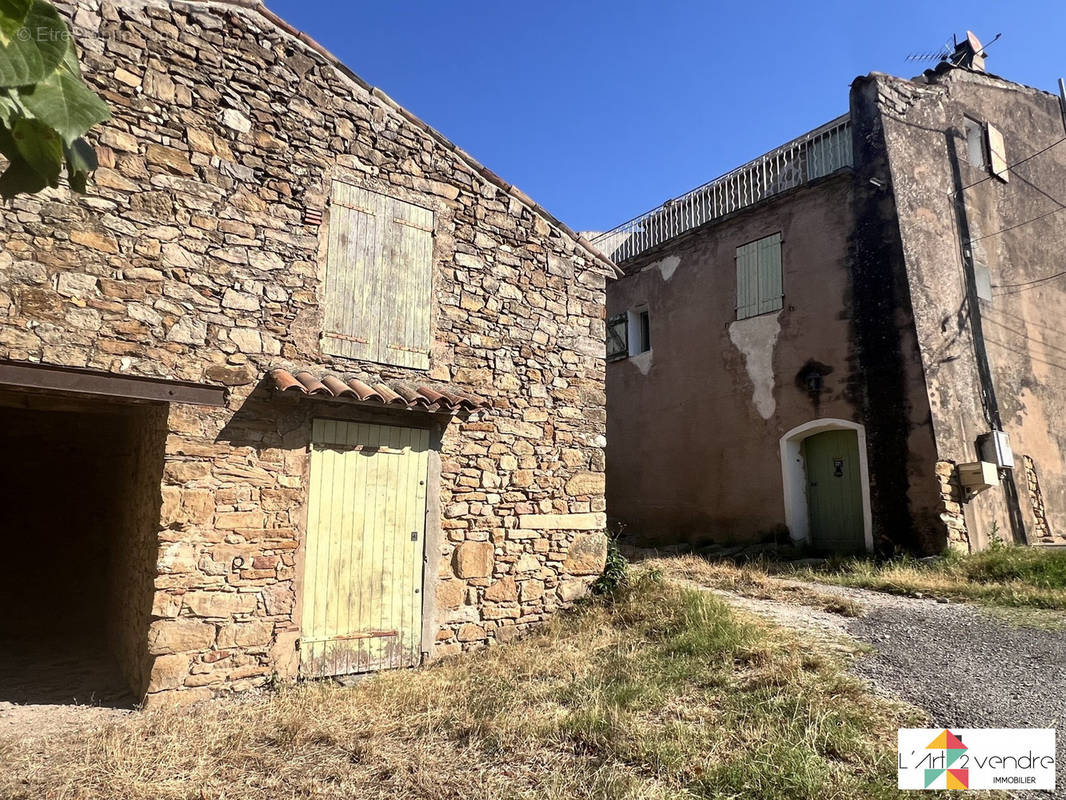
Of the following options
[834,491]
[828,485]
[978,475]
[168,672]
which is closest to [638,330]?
[828,485]

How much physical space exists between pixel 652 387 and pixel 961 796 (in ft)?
32.3

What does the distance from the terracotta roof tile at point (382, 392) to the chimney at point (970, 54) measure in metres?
10.9

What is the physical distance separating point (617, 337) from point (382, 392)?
8.71m

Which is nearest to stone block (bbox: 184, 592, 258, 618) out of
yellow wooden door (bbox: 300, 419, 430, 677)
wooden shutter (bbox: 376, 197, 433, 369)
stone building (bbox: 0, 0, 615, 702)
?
stone building (bbox: 0, 0, 615, 702)

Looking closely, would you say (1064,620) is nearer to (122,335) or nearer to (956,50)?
(122,335)

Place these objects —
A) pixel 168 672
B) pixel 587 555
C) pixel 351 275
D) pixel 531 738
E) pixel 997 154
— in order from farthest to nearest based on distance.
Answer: pixel 997 154 < pixel 587 555 < pixel 351 275 < pixel 168 672 < pixel 531 738

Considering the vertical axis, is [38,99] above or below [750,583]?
above

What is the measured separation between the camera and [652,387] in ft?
42.4

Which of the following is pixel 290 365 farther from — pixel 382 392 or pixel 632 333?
pixel 632 333

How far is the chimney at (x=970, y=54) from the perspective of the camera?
1181 cm

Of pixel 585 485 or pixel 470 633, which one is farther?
pixel 585 485

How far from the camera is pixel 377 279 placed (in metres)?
6.14

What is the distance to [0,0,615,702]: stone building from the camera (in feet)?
16.2

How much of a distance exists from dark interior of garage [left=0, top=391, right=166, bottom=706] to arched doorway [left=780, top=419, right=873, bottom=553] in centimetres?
853
